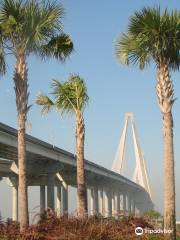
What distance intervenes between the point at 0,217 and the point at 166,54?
8.69 meters

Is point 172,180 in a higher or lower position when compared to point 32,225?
higher

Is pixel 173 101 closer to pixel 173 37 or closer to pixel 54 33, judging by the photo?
pixel 173 37

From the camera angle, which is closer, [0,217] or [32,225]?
[32,225]

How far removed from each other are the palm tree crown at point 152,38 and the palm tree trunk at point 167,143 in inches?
25.8

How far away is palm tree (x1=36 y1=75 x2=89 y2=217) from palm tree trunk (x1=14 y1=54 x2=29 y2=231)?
609 cm

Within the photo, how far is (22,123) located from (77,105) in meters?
6.87

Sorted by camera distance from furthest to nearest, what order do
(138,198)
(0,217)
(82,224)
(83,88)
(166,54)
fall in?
(138,198)
(83,88)
(166,54)
(0,217)
(82,224)

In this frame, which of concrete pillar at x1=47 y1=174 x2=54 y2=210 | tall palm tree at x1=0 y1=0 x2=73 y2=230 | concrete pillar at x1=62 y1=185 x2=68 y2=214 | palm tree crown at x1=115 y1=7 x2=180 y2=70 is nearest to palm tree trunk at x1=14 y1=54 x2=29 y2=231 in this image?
tall palm tree at x1=0 y1=0 x2=73 y2=230

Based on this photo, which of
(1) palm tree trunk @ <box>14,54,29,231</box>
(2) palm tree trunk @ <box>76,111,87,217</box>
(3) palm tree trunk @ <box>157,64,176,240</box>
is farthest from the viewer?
(2) palm tree trunk @ <box>76,111,87,217</box>

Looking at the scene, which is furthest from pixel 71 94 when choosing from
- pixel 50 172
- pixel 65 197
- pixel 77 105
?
pixel 65 197

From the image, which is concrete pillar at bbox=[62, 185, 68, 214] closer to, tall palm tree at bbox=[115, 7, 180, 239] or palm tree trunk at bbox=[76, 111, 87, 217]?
palm tree trunk at bbox=[76, 111, 87, 217]

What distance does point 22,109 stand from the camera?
19.5m

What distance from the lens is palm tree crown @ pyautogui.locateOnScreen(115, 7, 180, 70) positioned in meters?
20.0

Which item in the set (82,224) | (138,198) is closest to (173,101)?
(82,224)
